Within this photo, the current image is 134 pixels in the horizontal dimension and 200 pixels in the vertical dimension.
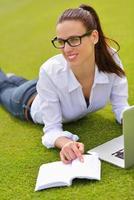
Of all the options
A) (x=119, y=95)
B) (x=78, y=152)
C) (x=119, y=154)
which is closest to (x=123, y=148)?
(x=119, y=154)

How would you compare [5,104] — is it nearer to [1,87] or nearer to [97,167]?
[1,87]

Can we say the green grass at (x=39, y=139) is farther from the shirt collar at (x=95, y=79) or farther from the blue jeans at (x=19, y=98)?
the shirt collar at (x=95, y=79)

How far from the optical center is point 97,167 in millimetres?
1879

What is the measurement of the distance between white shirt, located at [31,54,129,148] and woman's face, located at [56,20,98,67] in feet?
0.36

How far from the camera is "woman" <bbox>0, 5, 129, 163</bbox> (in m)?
1.99

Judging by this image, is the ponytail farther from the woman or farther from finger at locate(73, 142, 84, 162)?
finger at locate(73, 142, 84, 162)

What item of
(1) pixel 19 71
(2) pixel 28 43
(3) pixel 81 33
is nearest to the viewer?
(3) pixel 81 33

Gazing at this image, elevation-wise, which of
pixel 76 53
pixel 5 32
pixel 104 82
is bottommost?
pixel 5 32

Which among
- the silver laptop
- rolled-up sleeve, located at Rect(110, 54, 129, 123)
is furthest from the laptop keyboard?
rolled-up sleeve, located at Rect(110, 54, 129, 123)

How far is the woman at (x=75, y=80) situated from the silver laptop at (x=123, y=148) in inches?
5.6

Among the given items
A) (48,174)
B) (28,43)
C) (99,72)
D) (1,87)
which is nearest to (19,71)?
(1,87)

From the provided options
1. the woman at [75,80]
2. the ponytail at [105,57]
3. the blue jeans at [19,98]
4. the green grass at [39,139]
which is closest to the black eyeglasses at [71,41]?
the woman at [75,80]

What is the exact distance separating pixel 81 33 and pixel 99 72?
0.99 ft

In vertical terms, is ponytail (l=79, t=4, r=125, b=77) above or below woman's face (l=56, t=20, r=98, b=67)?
below
